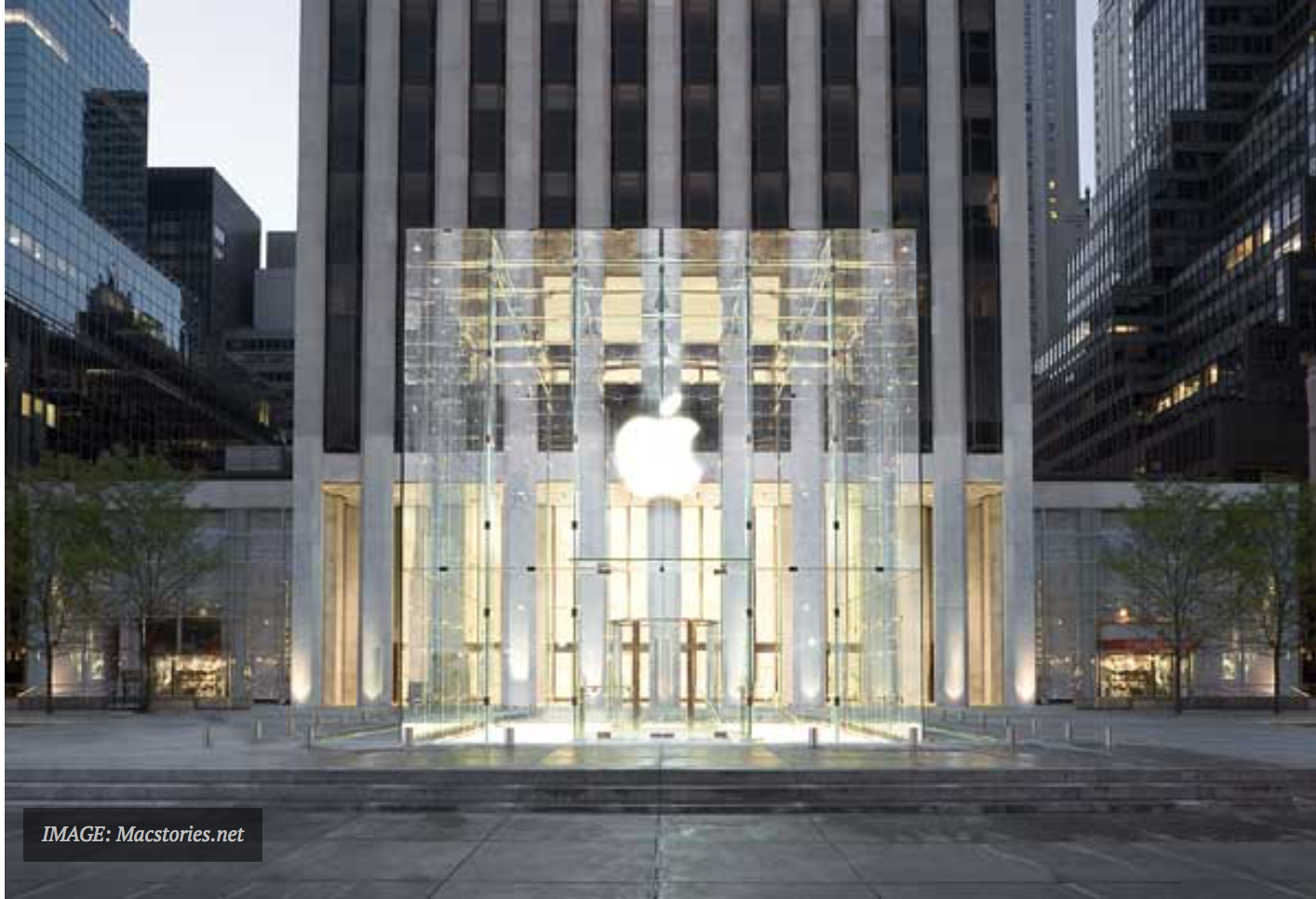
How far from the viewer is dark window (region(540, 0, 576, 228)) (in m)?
61.8

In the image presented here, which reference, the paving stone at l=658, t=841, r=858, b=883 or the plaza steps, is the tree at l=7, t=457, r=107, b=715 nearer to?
the plaza steps

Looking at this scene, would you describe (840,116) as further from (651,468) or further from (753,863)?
(753,863)

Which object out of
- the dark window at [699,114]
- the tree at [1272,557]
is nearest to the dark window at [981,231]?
the tree at [1272,557]

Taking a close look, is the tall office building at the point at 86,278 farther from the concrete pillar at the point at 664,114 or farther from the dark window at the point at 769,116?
the dark window at the point at 769,116

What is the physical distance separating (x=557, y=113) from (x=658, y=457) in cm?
2812

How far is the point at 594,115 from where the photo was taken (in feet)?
203

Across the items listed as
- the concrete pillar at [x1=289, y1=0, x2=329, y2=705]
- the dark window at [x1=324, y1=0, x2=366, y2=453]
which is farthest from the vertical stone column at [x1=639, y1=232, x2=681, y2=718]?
the dark window at [x1=324, y1=0, x2=366, y2=453]

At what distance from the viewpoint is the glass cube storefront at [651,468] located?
3600cm

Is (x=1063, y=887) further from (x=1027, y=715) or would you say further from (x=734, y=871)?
(x=1027, y=715)

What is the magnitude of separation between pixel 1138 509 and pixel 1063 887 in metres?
43.2

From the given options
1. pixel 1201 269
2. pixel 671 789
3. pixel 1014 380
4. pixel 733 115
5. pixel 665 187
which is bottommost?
pixel 671 789

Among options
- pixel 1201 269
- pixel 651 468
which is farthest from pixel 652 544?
pixel 1201 269

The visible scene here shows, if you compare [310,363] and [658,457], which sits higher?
[310,363]

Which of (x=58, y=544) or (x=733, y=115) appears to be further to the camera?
(x=733, y=115)
